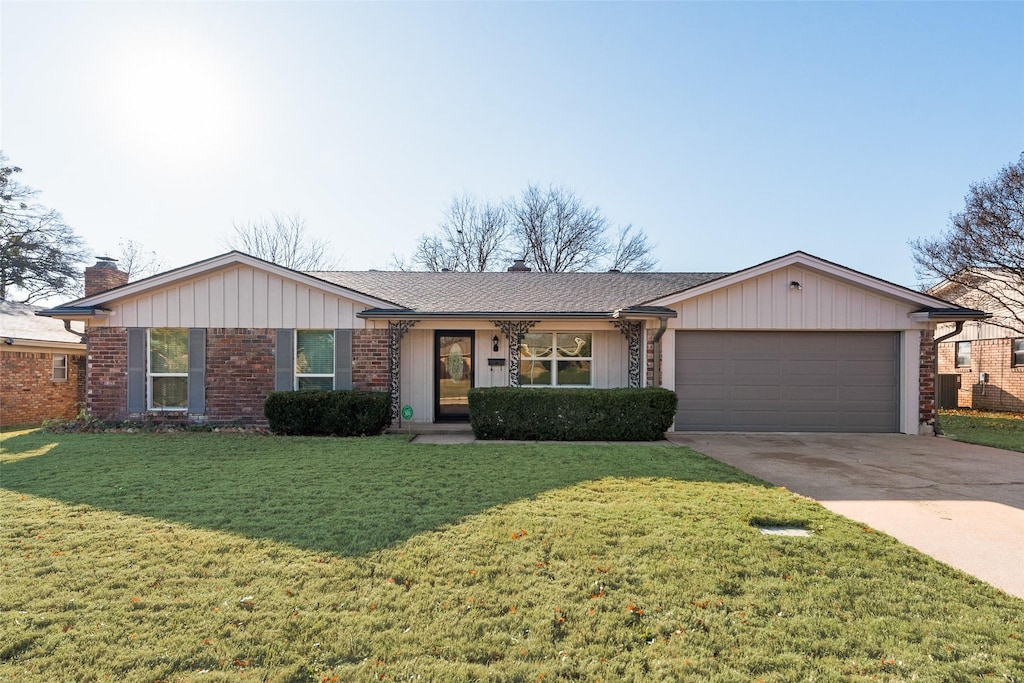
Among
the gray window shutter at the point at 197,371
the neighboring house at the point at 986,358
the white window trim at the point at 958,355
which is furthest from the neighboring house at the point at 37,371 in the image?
the white window trim at the point at 958,355

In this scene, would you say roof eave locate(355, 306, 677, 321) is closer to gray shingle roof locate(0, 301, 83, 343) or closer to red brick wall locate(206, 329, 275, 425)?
red brick wall locate(206, 329, 275, 425)

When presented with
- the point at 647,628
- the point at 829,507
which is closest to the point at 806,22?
the point at 829,507

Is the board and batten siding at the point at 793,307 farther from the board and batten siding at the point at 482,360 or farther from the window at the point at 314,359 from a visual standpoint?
the window at the point at 314,359

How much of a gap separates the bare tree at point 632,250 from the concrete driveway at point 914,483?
70.4 feet

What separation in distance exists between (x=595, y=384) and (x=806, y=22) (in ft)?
25.9

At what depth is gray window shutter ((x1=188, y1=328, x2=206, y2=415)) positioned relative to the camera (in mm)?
10586

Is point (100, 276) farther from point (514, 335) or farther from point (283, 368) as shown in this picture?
point (514, 335)

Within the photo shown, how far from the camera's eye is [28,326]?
1372 centimetres

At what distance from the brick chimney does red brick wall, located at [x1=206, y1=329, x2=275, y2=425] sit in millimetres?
5476

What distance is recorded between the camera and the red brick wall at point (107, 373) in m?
10.6

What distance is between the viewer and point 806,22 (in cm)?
941

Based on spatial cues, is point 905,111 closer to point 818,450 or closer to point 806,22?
point 806,22

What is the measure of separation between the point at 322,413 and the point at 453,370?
3.05 meters

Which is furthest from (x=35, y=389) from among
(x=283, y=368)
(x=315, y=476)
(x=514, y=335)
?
(x=514, y=335)
